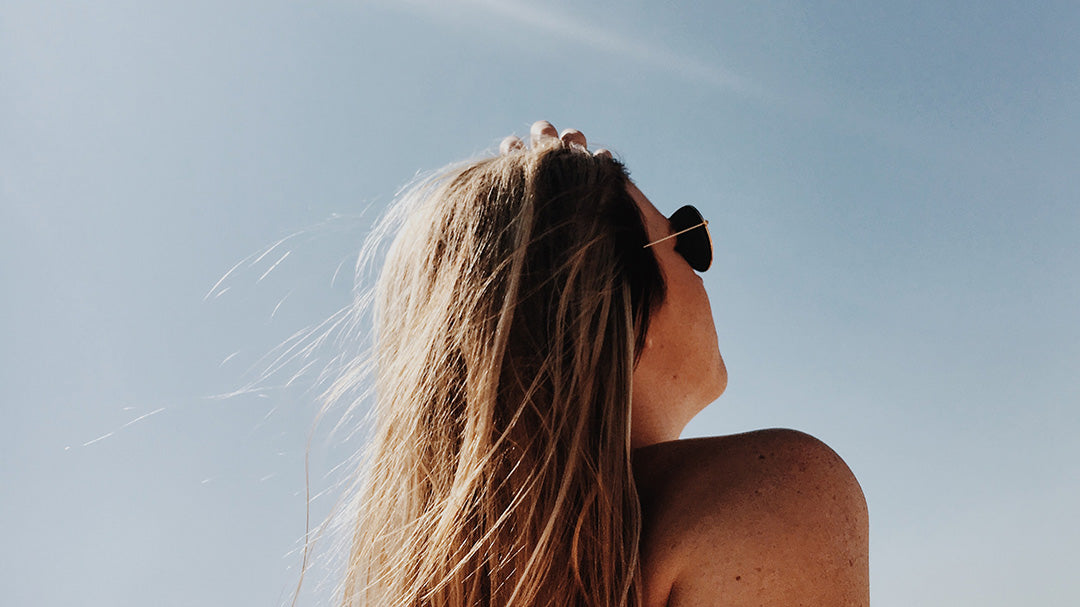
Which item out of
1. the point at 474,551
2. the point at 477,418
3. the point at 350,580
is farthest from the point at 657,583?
the point at 350,580

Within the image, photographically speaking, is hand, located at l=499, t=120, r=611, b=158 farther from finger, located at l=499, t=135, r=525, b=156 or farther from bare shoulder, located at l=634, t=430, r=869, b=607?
bare shoulder, located at l=634, t=430, r=869, b=607

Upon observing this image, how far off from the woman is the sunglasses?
0.13 metres

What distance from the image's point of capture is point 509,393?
1970 mm

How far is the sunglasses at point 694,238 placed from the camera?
8.50 ft

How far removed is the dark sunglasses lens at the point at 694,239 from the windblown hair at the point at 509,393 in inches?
13.2

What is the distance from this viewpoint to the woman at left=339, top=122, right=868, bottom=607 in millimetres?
1656

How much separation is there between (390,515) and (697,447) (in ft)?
2.76

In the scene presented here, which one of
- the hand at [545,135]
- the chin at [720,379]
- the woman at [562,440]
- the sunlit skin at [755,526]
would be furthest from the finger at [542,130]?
the sunlit skin at [755,526]

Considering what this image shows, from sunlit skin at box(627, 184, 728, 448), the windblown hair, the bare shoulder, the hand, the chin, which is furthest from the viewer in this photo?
the hand

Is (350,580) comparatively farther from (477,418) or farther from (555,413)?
(555,413)

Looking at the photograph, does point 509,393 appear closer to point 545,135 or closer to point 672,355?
point 672,355

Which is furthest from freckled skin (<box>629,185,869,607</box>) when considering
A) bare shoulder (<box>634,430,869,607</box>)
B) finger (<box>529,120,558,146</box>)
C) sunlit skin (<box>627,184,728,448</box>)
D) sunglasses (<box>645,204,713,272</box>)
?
finger (<box>529,120,558,146</box>)

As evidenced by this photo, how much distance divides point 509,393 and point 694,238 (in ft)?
3.21

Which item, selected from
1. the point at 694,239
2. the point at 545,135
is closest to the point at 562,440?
the point at 694,239
